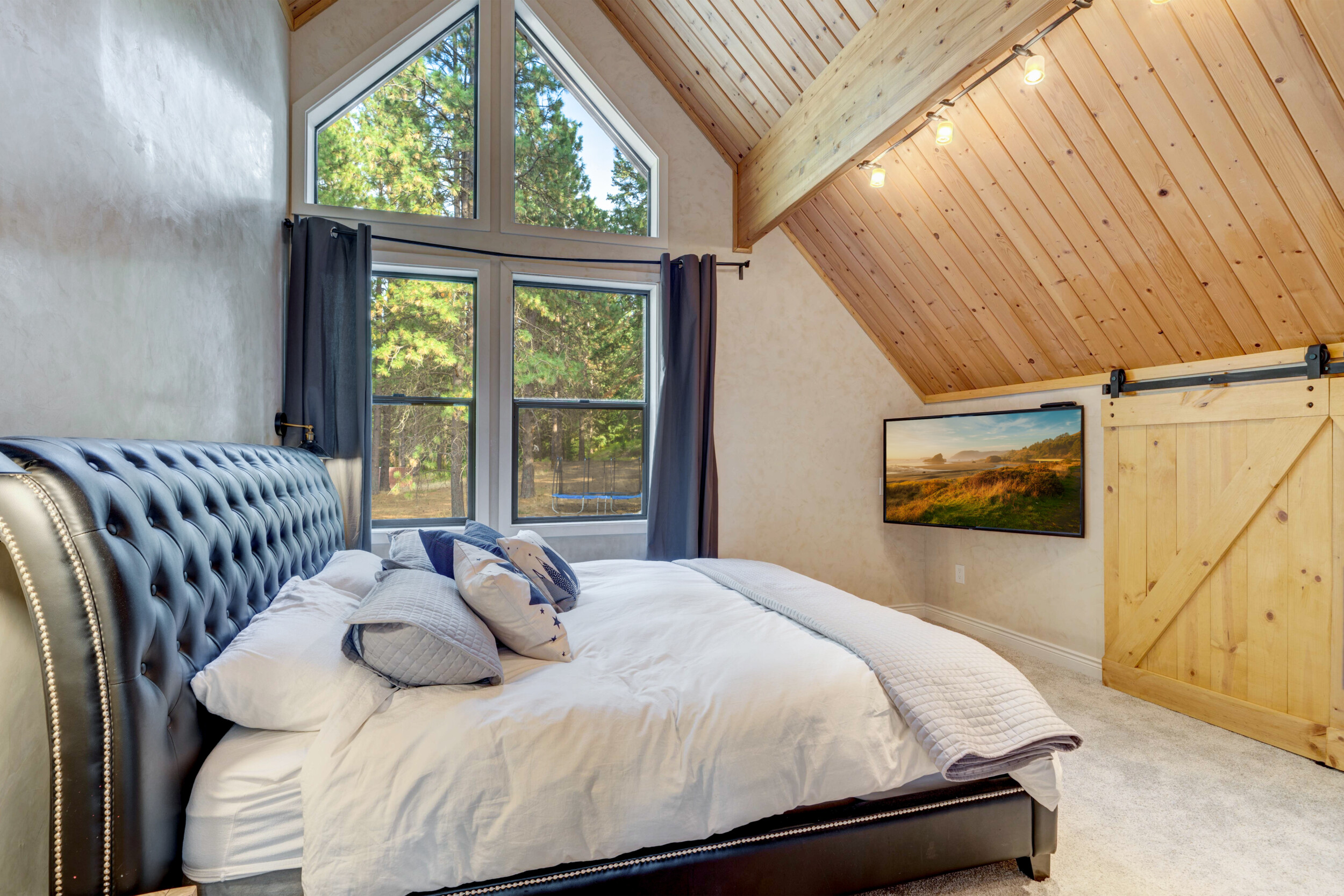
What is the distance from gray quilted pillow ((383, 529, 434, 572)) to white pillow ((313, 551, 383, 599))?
0.07 meters

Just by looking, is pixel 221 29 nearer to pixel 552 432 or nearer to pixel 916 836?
pixel 552 432

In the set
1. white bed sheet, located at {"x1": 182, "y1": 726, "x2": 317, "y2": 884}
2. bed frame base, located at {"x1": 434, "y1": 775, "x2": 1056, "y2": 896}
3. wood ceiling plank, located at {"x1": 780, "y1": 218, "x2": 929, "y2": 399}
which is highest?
wood ceiling plank, located at {"x1": 780, "y1": 218, "x2": 929, "y2": 399}

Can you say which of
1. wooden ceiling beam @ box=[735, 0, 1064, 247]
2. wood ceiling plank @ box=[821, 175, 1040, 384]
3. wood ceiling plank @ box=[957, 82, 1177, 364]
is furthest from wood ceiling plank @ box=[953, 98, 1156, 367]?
wood ceiling plank @ box=[821, 175, 1040, 384]

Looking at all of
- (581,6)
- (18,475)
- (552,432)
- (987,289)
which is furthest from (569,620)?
(581,6)

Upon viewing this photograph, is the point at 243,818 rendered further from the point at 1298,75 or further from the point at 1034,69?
the point at 1298,75

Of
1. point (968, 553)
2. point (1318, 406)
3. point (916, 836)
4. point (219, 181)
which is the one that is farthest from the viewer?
point (968, 553)

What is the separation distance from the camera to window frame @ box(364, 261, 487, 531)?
3.48 m

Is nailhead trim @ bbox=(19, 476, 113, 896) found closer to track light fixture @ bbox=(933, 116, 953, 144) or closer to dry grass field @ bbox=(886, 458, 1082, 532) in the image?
track light fixture @ bbox=(933, 116, 953, 144)

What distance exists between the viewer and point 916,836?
62.7 inches

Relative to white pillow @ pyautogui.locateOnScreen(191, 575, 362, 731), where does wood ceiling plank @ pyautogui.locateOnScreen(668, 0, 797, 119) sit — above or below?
above

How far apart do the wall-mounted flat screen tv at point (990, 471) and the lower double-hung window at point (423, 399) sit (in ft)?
8.58

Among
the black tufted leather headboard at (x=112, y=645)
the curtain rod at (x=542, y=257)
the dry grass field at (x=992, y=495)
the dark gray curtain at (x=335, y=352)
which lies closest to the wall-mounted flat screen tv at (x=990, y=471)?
the dry grass field at (x=992, y=495)

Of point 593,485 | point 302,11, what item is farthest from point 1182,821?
point 302,11

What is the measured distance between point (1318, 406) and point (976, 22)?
1917 mm
